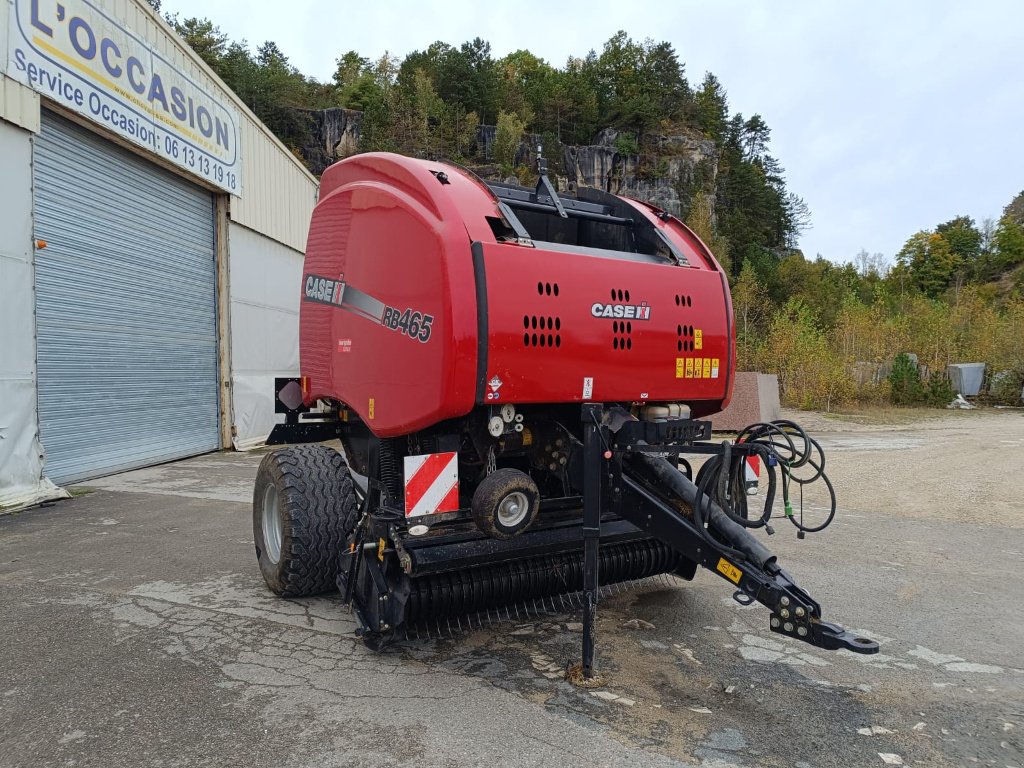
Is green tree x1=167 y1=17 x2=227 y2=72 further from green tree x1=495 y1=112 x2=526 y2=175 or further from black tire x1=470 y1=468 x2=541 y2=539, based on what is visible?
black tire x1=470 y1=468 x2=541 y2=539

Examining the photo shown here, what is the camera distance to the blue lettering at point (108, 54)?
8242mm

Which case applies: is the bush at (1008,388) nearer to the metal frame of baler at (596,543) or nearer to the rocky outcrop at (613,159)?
the metal frame of baler at (596,543)

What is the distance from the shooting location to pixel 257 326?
1227cm

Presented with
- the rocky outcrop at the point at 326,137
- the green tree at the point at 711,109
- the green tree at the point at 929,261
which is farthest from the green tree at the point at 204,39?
the green tree at the point at 929,261

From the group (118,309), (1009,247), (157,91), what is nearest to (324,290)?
(118,309)

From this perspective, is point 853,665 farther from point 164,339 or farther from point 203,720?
point 164,339

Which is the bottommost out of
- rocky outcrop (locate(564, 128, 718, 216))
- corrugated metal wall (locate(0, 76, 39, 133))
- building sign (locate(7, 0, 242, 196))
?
corrugated metal wall (locate(0, 76, 39, 133))

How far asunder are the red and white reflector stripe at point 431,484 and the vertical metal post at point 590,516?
23.3 inches

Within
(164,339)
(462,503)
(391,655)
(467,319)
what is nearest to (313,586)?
(391,655)

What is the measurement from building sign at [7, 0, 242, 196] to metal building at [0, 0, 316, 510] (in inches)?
0.9

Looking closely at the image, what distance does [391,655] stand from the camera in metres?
3.39

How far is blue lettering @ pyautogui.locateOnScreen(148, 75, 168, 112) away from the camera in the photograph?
9.30m

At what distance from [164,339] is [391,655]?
8146mm

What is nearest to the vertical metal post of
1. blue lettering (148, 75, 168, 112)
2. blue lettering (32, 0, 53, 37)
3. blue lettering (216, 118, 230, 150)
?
blue lettering (32, 0, 53, 37)
